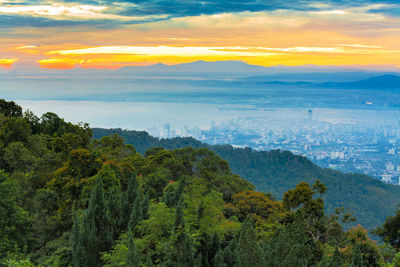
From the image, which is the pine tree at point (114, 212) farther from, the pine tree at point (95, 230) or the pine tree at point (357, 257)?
the pine tree at point (357, 257)

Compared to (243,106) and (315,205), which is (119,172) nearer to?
(315,205)

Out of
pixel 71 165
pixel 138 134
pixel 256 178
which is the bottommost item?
pixel 256 178

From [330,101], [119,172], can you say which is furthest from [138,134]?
[330,101]

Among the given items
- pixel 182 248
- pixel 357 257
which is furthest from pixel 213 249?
pixel 357 257

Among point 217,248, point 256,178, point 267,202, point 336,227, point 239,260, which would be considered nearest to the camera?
point 239,260

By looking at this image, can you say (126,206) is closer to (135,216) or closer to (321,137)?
(135,216)

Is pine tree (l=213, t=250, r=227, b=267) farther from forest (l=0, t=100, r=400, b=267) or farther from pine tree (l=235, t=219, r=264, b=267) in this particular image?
pine tree (l=235, t=219, r=264, b=267)

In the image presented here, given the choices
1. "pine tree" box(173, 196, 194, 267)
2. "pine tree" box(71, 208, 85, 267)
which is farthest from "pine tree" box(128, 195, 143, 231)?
"pine tree" box(173, 196, 194, 267)

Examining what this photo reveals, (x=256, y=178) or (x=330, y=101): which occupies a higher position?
(x=330, y=101)
